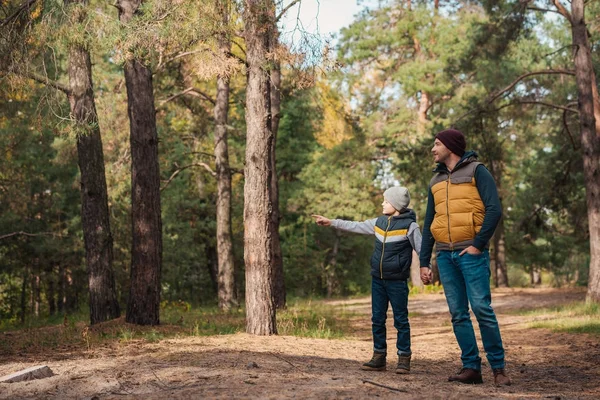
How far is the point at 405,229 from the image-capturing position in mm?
6660

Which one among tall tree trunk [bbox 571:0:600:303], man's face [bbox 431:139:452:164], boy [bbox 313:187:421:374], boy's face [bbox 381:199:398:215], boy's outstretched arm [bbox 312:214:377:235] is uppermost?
tall tree trunk [bbox 571:0:600:303]

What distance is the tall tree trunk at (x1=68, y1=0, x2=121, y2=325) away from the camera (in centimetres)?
1193

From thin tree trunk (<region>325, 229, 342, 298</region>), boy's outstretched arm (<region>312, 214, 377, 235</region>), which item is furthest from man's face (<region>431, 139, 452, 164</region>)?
thin tree trunk (<region>325, 229, 342, 298</region>)

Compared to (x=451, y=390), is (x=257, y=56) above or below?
above

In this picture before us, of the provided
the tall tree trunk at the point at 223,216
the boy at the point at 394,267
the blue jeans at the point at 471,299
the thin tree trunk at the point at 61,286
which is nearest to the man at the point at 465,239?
the blue jeans at the point at 471,299

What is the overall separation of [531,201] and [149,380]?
21.9m

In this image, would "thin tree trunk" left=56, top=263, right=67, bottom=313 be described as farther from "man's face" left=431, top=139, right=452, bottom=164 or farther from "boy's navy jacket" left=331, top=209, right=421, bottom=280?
"man's face" left=431, top=139, right=452, bottom=164

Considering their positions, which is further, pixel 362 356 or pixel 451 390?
pixel 362 356

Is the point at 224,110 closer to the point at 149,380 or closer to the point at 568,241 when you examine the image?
the point at 149,380

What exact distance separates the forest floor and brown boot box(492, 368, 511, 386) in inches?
4.5

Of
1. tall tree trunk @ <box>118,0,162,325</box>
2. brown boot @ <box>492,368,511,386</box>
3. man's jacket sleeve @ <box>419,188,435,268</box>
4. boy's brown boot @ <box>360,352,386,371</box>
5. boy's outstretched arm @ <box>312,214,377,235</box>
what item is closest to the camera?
brown boot @ <box>492,368,511,386</box>

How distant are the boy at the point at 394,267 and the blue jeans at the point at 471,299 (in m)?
0.58

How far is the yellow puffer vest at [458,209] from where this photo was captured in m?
5.87

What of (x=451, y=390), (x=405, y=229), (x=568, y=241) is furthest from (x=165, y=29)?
(x=568, y=241)
